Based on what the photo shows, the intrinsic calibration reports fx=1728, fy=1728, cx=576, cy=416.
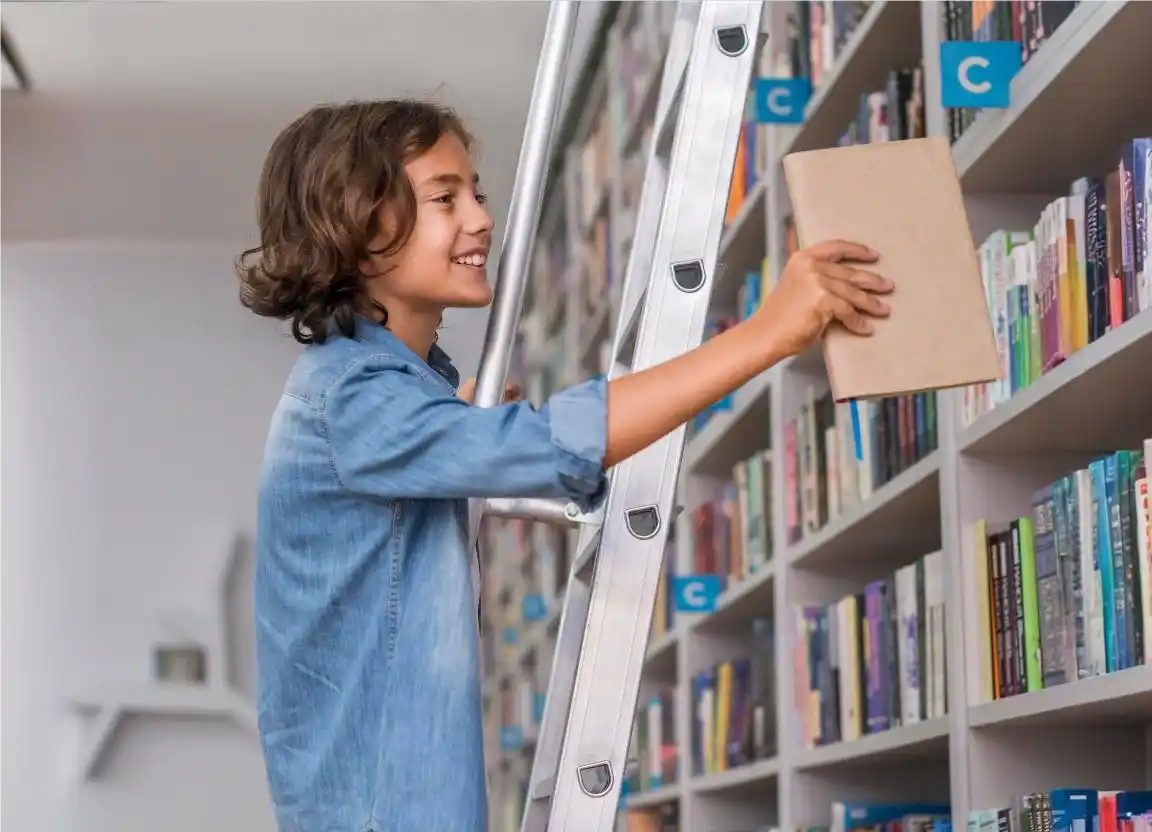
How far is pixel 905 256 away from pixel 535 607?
3820 millimetres

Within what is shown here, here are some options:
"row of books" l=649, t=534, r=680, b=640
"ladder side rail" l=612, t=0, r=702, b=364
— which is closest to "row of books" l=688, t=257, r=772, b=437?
"row of books" l=649, t=534, r=680, b=640

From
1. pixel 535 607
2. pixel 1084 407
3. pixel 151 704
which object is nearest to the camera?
pixel 1084 407

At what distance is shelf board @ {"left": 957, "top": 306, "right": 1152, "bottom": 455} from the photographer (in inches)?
62.0

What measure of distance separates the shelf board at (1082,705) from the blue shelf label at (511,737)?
3.40m

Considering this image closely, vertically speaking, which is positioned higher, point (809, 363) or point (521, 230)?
point (809, 363)

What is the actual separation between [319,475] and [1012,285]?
3.08 feet

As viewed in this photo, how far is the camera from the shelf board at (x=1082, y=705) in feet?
5.01

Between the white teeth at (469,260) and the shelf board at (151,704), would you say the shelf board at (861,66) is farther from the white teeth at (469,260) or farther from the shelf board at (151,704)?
the shelf board at (151,704)

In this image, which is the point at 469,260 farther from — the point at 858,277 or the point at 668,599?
the point at 668,599

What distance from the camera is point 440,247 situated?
1287 mm

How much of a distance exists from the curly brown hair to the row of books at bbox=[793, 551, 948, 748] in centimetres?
104

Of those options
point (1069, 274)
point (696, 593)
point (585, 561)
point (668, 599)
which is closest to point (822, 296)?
point (585, 561)

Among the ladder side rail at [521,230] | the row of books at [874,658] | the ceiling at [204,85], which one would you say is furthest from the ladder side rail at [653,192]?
the ceiling at [204,85]

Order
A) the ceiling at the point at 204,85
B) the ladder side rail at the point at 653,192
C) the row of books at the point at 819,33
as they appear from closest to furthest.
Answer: the ladder side rail at the point at 653,192 < the row of books at the point at 819,33 < the ceiling at the point at 204,85
